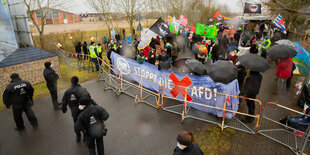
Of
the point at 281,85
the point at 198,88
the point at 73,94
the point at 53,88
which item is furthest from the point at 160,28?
the point at 73,94

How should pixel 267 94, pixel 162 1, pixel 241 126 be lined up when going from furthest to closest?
pixel 162 1 < pixel 267 94 < pixel 241 126

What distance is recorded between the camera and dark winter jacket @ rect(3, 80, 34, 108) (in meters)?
5.09

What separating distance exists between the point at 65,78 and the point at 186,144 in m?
9.93

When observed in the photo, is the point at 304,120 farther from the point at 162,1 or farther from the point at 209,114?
the point at 162,1

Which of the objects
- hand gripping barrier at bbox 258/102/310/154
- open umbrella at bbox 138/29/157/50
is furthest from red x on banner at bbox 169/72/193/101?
open umbrella at bbox 138/29/157/50

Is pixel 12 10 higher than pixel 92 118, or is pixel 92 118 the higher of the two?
pixel 12 10

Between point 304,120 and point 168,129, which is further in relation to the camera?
point 168,129

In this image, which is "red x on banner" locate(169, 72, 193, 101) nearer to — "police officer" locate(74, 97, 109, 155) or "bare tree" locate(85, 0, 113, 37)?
"police officer" locate(74, 97, 109, 155)

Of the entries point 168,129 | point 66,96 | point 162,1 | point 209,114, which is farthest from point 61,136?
point 162,1

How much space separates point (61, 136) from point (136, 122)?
2.33m

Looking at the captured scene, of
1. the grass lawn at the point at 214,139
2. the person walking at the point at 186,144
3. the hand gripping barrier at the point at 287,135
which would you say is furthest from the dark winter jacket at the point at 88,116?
the hand gripping barrier at the point at 287,135

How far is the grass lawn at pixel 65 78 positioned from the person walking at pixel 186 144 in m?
7.80

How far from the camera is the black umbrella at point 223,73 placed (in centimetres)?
502

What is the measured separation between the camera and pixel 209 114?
6.33 m
